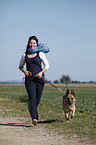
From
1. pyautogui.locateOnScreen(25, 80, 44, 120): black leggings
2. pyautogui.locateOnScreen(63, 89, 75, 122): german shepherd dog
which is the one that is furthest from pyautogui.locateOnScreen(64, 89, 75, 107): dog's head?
pyautogui.locateOnScreen(25, 80, 44, 120): black leggings

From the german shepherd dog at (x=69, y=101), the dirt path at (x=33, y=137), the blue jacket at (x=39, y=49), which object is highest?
the blue jacket at (x=39, y=49)

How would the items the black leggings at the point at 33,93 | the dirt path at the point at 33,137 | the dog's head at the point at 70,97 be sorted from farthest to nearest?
the dog's head at the point at 70,97
the black leggings at the point at 33,93
the dirt path at the point at 33,137

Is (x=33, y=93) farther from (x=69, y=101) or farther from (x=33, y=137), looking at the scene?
(x=33, y=137)

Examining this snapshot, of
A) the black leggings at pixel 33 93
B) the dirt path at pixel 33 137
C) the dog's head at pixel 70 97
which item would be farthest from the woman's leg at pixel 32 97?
the dog's head at pixel 70 97

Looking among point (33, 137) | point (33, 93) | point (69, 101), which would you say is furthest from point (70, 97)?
point (33, 137)

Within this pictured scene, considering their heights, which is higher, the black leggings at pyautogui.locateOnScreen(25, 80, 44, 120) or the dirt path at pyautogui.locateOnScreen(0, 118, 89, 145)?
the black leggings at pyautogui.locateOnScreen(25, 80, 44, 120)

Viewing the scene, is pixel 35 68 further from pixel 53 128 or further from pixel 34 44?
pixel 53 128

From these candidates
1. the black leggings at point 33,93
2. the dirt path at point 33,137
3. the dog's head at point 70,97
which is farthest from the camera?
the dog's head at point 70,97

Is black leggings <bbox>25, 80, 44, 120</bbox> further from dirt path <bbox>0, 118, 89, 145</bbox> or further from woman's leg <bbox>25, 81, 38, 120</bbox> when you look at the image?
dirt path <bbox>0, 118, 89, 145</bbox>

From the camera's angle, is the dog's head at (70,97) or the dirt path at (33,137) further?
the dog's head at (70,97)

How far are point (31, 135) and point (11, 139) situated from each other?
25.5 inches

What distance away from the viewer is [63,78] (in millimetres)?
140375

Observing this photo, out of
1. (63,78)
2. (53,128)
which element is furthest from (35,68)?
(63,78)

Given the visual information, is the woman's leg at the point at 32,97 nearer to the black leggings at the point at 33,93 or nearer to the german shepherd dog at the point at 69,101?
the black leggings at the point at 33,93
